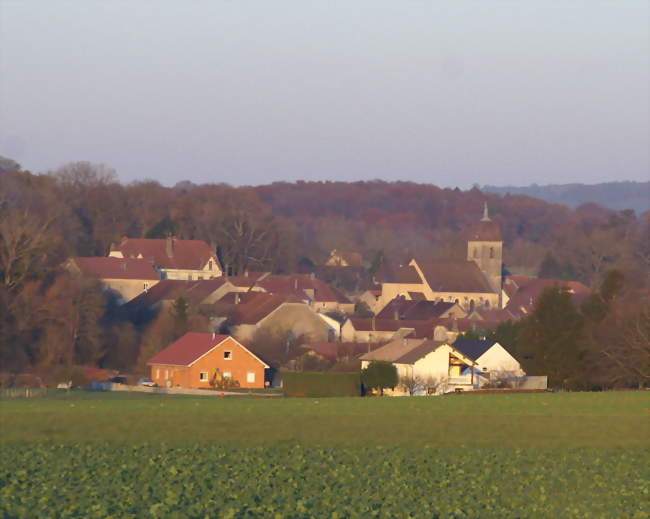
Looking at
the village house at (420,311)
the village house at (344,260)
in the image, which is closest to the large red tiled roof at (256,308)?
the village house at (420,311)

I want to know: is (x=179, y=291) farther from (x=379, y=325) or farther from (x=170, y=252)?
(x=170, y=252)

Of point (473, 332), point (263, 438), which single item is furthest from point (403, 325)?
point (263, 438)

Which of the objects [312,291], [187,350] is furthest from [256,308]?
[312,291]

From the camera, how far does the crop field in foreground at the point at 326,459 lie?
59.1ft

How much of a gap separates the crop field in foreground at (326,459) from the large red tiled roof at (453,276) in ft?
253

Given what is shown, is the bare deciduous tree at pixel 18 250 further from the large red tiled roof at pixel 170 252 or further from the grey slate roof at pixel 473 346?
the large red tiled roof at pixel 170 252

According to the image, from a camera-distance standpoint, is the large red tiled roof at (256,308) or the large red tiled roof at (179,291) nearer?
the large red tiled roof at (256,308)

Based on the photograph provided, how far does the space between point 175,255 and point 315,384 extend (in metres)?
67.6

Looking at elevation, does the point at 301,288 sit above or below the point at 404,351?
above

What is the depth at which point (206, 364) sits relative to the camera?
199ft

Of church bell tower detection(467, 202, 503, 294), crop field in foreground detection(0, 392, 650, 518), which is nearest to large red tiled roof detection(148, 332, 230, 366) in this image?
crop field in foreground detection(0, 392, 650, 518)

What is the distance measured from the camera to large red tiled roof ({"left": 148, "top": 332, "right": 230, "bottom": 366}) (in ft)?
198

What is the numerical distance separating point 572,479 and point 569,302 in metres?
36.7

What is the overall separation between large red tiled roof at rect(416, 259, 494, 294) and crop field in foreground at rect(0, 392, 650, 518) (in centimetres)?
7725
